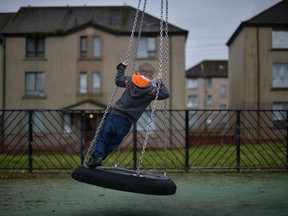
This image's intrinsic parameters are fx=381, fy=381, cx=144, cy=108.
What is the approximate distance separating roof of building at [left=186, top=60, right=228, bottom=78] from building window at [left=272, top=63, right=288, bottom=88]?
91.0 feet

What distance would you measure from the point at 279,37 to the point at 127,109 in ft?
70.9

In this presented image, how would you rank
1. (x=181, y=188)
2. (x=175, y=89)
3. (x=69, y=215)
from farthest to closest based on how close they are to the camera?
(x=175, y=89) < (x=181, y=188) < (x=69, y=215)

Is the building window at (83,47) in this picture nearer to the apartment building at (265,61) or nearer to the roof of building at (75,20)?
the roof of building at (75,20)

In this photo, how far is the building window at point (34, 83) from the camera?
2472cm

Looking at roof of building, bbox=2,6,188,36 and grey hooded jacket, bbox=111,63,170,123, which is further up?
roof of building, bbox=2,6,188,36

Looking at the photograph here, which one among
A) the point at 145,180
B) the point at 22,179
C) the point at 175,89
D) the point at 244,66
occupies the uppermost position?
the point at 244,66

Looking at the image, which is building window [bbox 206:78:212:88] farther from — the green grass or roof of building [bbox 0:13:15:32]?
the green grass

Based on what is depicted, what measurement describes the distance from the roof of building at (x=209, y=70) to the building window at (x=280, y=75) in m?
27.7

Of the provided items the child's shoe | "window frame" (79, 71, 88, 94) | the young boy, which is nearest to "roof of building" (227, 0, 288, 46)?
"window frame" (79, 71, 88, 94)

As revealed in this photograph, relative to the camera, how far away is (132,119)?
17.2 ft

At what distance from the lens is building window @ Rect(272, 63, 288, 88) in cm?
2475

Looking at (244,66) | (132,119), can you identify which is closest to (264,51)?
(244,66)

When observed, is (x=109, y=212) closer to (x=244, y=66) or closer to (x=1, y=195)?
(x=1, y=195)

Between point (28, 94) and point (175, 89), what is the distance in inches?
378
